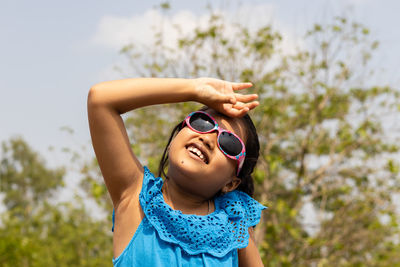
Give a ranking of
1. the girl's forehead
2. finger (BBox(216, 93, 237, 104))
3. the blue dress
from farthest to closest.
Answer: the girl's forehead
finger (BBox(216, 93, 237, 104))
the blue dress

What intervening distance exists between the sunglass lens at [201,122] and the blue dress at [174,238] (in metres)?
0.25

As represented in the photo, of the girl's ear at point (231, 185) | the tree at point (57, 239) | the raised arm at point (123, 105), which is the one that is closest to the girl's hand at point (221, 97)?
the raised arm at point (123, 105)

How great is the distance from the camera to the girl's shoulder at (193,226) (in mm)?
1754

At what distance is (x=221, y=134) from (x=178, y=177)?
228mm

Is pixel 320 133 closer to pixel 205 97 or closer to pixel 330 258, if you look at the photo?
pixel 330 258

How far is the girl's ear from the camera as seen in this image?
2067mm

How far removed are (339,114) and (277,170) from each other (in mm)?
1144

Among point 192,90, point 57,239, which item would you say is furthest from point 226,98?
point 57,239

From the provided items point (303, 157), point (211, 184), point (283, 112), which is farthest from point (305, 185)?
point (211, 184)

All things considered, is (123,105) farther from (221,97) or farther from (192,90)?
(221,97)

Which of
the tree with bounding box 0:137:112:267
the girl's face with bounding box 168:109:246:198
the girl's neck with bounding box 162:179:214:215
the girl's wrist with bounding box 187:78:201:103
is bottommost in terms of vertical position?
the tree with bounding box 0:137:112:267

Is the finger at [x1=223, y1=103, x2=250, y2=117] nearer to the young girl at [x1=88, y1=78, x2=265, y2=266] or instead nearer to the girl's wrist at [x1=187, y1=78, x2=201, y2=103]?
the young girl at [x1=88, y1=78, x2=265, y2=266]

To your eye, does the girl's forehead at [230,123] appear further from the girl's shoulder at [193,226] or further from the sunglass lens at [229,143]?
the girl's shoulder at [193,226]

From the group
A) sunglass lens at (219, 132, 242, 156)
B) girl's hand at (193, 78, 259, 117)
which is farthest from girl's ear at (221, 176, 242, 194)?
girl's hand at (193, 78, 259, 117)
